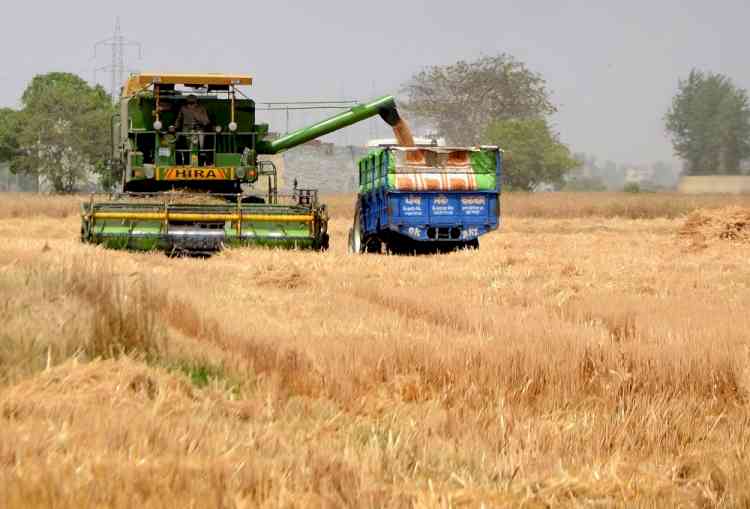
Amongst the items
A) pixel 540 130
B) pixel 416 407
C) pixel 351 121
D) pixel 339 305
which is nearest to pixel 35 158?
pixel 540 130

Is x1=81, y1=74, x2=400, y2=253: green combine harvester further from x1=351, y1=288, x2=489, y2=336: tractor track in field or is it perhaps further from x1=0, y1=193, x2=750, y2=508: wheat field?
x1=0, y1=193, x2=750, y2=508: wheat field

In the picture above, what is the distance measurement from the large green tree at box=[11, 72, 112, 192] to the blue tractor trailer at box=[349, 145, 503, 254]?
62.2 meters

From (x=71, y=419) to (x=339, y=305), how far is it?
255 inches

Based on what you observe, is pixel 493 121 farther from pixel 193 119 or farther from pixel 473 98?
pixel 193 119

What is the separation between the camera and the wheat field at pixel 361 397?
165 inches

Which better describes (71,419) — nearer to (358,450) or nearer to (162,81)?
(358,450)

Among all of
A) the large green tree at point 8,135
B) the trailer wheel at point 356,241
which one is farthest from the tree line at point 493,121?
the trailer wheel at point 356,241

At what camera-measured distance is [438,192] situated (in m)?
21.8

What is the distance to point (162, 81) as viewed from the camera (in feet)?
67.9

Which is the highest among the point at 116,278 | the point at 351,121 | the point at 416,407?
the point at 351,121

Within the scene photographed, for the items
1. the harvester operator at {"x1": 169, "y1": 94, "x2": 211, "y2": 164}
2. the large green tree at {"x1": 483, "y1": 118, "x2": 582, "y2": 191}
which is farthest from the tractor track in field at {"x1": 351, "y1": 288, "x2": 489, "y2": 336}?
the large green tree at {"x1": 483, "y1": 118, "x2": 582, "y2": 191}

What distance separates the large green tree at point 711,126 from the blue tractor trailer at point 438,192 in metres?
94.4

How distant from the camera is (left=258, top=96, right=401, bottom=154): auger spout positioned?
75.0 feet

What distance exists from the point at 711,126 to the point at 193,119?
10029 centimetres
